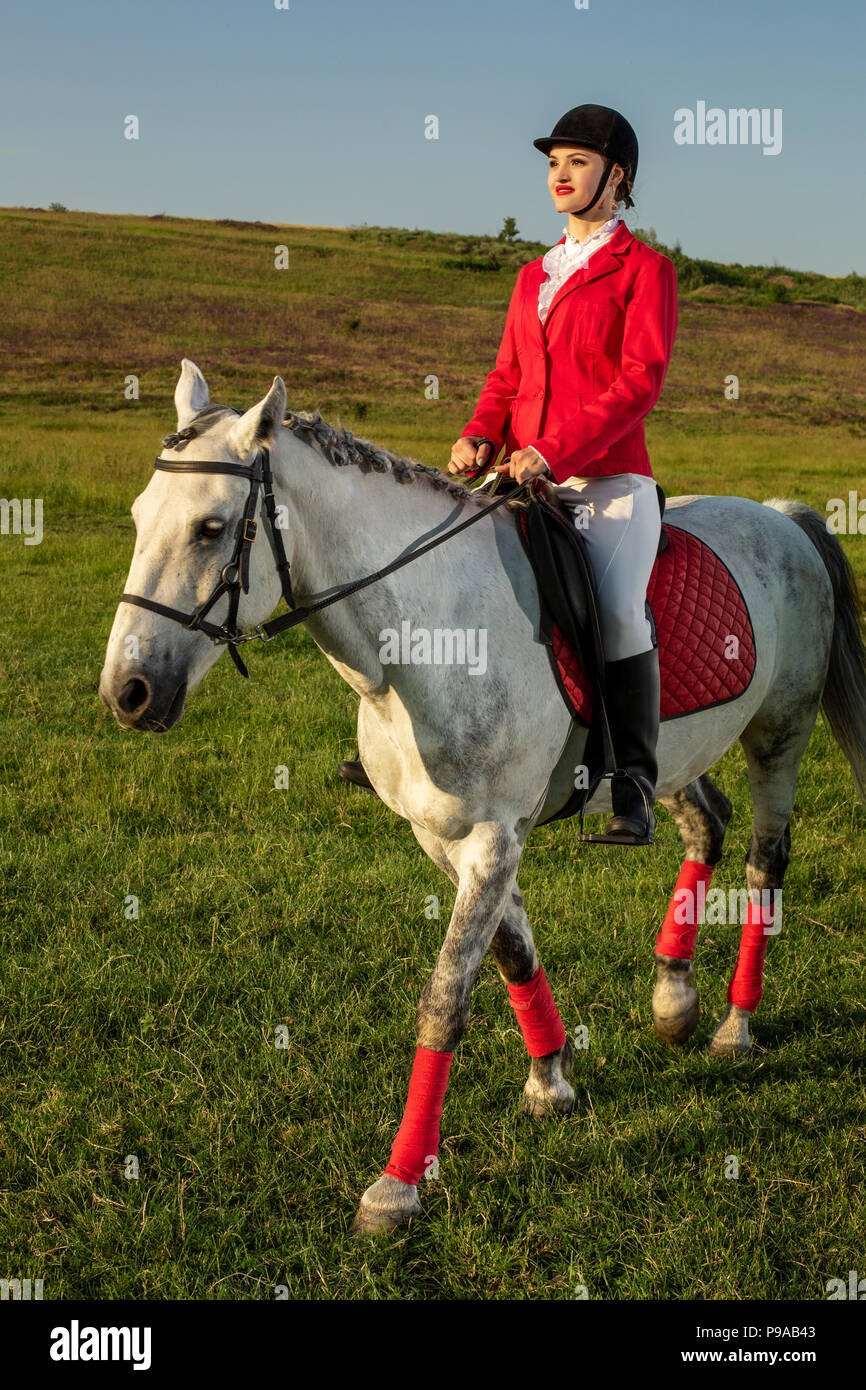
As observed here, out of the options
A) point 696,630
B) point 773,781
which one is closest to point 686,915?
point 773,781

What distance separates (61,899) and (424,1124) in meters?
3.07

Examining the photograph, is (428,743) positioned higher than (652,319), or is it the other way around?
(652,319)

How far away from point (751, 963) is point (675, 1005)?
0.45 m

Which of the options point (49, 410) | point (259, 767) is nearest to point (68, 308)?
point (49, 410)

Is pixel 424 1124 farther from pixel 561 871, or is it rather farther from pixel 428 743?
pixel 561 871

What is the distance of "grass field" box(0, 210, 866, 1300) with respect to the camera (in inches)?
138

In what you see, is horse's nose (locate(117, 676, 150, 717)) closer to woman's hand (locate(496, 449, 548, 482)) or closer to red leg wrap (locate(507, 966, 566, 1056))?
woman's hand (locate(496, 449, 548, 482))

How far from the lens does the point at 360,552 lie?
332cm

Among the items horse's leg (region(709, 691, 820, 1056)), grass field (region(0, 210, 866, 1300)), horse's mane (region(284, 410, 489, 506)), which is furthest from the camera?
horse's leg (region(709, 691, 820, 1056))

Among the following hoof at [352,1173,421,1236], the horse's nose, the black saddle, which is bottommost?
hoof at [352,1173,421,1236]

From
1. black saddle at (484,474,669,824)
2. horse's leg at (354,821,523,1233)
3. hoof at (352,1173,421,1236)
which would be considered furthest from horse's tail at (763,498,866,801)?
hoof at (352,1173,421,1236)

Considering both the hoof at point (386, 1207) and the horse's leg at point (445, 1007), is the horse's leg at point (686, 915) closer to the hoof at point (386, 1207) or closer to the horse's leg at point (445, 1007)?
the horse's leg at point (445, 1007)

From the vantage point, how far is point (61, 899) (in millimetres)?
5824

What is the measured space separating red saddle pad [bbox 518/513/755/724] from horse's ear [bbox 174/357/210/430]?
2004 mm
